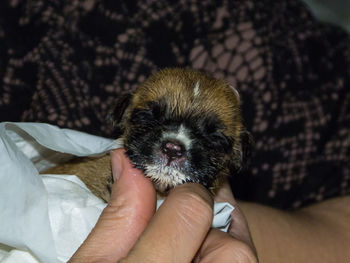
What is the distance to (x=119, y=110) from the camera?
1991 mm

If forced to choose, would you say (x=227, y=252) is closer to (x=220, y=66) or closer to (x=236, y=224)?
(x=236, y=224)

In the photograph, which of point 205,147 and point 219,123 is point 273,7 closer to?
point 219,123

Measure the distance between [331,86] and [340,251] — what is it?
91cm

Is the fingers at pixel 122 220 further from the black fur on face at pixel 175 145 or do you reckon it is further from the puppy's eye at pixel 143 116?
the puppy's eye at pixel 143 116

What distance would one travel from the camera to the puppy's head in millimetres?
1667

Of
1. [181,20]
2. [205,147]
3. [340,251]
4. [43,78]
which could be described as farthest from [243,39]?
[340,251]

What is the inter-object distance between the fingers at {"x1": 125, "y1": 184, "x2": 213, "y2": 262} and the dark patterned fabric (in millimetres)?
876

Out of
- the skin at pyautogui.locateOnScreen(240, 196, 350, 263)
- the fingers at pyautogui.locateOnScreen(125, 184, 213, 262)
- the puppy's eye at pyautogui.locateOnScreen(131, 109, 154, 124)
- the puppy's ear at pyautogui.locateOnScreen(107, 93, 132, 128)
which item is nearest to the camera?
the fingers at pyautogui.locateOnScreen(125, 184, 213, 262)

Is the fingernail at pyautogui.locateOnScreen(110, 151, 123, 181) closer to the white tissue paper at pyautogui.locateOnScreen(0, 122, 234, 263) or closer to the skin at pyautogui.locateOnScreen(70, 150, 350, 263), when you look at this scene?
the skin at pyautogui.locateOnScreen(70, 150, 350, 263)

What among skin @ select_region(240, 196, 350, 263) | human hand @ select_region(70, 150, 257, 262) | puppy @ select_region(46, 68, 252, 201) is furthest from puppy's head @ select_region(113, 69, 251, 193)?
skin @ select_region(240, 196, 350, 263)

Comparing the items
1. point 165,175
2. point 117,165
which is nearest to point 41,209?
point 117,165

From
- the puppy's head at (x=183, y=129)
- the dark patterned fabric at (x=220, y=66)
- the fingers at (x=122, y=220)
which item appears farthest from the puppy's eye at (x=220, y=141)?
the dark patterned fabric at (x=220, y=66)

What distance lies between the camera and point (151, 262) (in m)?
1.23

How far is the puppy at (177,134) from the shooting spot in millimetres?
1668
